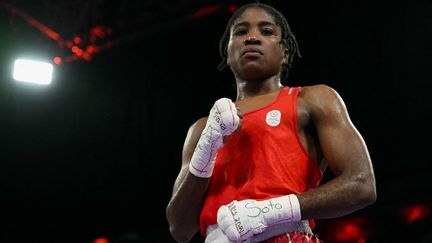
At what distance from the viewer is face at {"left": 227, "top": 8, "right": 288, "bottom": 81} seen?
7.79ft

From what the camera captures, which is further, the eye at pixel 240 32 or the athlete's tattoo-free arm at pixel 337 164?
the eye at pixel 240 32

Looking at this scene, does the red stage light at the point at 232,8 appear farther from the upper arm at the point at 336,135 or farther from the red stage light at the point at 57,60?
the upper arm at the point at 336,135

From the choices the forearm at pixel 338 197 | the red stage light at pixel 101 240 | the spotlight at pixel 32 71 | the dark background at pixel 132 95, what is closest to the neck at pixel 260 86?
the forearm at pixel 338 197

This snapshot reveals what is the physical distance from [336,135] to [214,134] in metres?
0.41

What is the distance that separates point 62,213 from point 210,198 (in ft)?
17.4

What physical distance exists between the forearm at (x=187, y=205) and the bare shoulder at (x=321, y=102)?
17.3 inches

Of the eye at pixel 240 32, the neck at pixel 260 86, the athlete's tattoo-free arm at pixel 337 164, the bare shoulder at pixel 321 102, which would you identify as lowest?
the athlete's tattoo-free arm at pixel 337 164

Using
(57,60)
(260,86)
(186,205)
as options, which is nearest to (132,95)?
(57,60)

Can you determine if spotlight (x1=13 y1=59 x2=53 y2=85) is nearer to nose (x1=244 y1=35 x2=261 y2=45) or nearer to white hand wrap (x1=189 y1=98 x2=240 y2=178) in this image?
nose (x1=244 y1=35 x2=261 y2=45)

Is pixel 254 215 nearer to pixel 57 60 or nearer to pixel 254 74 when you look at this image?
pixel 254 74

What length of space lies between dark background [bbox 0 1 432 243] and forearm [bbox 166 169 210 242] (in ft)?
13.0

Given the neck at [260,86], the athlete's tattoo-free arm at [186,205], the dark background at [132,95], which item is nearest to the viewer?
the athlete's tattoo-free arm at [186,205]

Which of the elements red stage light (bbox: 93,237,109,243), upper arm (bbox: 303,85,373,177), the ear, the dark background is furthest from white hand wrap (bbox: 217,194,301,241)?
red stage light (bbox: 93,237,109,243)

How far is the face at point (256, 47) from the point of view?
2373mm
